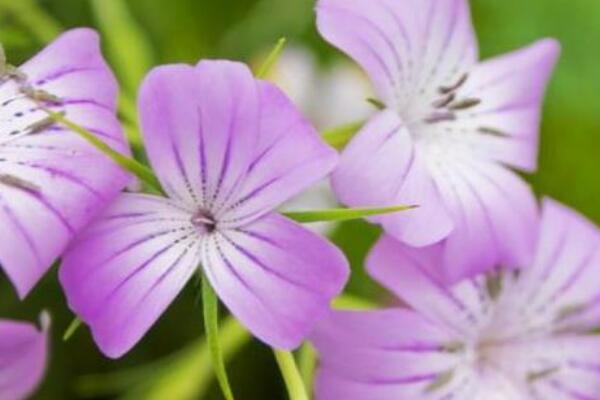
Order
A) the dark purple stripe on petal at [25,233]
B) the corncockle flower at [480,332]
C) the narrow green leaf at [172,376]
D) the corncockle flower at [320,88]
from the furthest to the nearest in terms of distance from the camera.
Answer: the corncockle flower at [320,88]
the narrow green leaf at [172,376]
the corncockle flower at [480,332]
the dark purple stripe on petal at [25,233]

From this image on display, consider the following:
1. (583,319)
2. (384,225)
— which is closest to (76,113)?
(384,225)

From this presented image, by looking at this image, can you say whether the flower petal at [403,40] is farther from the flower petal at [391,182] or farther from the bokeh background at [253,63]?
the bokeh background at [253,63]

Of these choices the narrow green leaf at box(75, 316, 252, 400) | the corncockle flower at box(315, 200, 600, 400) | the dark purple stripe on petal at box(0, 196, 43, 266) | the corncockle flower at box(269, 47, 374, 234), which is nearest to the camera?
the dark purple stripe on petal at box(0, 196, 43, 266)

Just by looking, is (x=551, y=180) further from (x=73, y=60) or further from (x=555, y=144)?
(x=73, y=60)

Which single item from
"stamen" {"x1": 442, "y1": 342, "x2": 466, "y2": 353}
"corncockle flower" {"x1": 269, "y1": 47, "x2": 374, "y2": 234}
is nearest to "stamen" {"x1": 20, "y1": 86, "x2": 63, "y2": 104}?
"stamen" {"x1": 442, "y1": 342, "x2": 466, "y2": 353}

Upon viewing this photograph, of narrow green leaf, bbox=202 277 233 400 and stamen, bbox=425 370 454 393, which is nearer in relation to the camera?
narrow green leaf, bbox=202 277 233 400

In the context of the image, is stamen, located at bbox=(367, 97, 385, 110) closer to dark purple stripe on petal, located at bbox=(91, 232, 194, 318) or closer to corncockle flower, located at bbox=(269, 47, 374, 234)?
dark purple stripe on petal, located at bbox=(91, 232, 194, 318)

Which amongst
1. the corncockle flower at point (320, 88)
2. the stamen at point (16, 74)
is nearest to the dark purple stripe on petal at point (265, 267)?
the stamen at point (16, 74)
